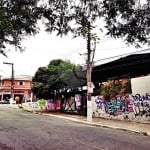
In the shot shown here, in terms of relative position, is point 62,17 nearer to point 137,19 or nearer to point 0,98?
point 137,19

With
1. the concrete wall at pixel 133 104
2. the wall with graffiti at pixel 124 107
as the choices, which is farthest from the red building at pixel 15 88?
the concrete wall at pixel 133 104

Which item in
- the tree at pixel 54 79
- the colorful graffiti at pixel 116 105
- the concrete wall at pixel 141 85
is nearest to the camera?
the concrete wall at pixel 141 85

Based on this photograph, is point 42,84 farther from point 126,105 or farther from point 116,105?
point 126,105

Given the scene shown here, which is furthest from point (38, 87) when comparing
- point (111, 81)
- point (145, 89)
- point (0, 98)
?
point (0, 98)

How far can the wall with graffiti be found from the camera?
28.5 m

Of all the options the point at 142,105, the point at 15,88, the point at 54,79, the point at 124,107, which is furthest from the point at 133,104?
the point at 15,88

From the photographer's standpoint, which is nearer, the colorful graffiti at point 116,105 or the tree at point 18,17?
the tree at point 18,17

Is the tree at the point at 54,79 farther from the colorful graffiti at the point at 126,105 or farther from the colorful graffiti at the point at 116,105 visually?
the colorful graffiti at the point at 126,105

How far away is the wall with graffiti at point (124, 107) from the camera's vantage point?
93.5 feet

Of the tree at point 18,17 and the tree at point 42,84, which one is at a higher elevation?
the tree at point 42,84

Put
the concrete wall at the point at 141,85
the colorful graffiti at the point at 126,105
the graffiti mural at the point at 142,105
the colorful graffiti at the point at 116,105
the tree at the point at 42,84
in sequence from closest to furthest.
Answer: the graffiti mural at the point at 142,105 → the colorful graffiti at the point at 126,105 → the concrete wall at the point at 141,85 → the colorful graffiti at the point at 116,105 → the tree at the point at 42,84

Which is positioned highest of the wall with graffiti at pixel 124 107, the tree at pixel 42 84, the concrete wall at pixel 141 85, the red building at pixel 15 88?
the red building at pixel 15 88

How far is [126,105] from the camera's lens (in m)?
30.9

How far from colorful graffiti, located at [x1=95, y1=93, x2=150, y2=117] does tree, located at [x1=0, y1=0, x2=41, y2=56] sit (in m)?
20.7
